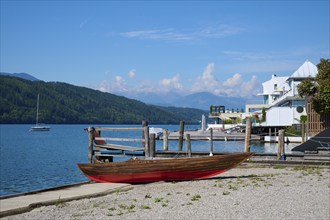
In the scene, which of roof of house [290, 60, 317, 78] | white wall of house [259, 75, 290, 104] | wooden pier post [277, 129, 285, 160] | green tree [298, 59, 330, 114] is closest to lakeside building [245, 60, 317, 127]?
roof of house [290, 60, 317, 78]

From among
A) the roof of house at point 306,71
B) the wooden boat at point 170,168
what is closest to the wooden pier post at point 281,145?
the wooden boat at point 170,168

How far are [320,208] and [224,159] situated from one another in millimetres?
6952

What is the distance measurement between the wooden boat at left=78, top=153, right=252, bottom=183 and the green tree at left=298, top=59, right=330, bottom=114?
2629 cm

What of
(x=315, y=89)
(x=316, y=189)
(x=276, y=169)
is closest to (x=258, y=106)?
(x=315, y=89)

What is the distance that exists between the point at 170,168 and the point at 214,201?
5.74 m

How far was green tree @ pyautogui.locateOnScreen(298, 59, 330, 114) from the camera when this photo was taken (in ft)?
147

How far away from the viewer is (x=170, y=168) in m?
20.4

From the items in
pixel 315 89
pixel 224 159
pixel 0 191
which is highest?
pixel 315 89

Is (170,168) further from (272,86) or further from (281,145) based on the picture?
(272,86)

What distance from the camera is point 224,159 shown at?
20.3m

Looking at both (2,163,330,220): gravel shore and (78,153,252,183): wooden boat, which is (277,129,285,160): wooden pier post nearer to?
(2,163,330,220): gravel shore

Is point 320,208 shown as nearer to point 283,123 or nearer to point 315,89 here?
point 315,89

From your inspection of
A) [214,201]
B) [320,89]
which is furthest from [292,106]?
[214,201]

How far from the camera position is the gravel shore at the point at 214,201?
42.6ft
